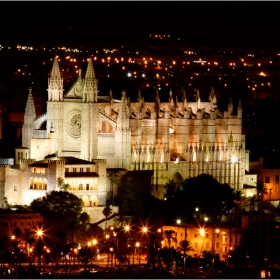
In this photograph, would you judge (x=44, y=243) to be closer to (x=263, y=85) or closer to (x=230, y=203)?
(x=230, y=203)

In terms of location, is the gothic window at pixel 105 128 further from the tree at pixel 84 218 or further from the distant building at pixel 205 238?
the distant building at pixel 205 238

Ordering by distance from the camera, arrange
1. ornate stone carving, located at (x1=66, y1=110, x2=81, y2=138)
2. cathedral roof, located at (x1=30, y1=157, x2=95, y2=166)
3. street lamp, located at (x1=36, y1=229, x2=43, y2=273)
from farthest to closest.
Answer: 1. ornate stone carving, located at (x1=66, y1=110, x2=81, y2=138)
2. cathedral roof, located at (x1=30, y1=157, x2=95, y2=166)
3. street lamp, located at (x1=36, y1=229, x2=43, y2=273)

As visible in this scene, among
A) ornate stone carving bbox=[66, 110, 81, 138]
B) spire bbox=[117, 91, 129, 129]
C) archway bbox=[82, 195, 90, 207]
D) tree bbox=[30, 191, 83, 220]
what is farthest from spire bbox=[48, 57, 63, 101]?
tree bbox=[30, 191, 83, 220]

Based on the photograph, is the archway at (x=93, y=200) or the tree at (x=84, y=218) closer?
the tree at (x=84, y=218)

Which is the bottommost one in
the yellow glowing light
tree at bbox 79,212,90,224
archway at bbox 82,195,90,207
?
the yellow glowing light

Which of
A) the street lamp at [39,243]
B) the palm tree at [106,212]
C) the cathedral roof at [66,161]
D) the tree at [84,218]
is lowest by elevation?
the street lamp at [39,243]

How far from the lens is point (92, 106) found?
124m

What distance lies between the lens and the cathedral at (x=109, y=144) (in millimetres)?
119125

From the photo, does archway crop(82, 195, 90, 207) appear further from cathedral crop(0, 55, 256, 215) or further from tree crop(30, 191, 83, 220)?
tree crop(30, 191, 83, 220)

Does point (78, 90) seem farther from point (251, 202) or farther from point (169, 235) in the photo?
point (169, 235)

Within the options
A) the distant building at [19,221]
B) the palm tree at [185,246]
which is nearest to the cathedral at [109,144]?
the distant building at [19,221]

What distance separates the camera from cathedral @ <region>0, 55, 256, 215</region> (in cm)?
11912

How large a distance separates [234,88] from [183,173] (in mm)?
55505

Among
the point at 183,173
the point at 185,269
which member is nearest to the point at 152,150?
the point at 183,173
